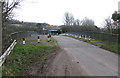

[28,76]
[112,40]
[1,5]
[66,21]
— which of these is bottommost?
[28,76]

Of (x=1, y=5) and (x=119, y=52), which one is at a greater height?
(x=1, y=5)

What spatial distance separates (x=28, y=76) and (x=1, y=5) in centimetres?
553

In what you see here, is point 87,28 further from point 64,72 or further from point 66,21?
point 66,21

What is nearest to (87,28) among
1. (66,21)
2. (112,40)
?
(112,40)

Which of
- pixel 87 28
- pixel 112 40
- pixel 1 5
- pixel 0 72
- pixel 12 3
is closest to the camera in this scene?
pixel 0 72

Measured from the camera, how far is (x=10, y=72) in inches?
228

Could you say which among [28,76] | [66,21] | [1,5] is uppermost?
[66,21]

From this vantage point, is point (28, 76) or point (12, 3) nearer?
point (28, 76)

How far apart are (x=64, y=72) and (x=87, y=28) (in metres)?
30.5

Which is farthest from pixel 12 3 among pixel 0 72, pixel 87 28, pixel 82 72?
pixel 87 28

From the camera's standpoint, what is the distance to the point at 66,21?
77938 millimetres

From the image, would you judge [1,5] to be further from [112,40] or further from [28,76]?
[112,40]

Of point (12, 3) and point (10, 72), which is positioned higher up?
point (12, 3)

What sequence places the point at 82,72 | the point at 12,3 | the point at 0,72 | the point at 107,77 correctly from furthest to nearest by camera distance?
the point at 12,3, the point at 0,72, the point at 82,72, the point at 107,77
